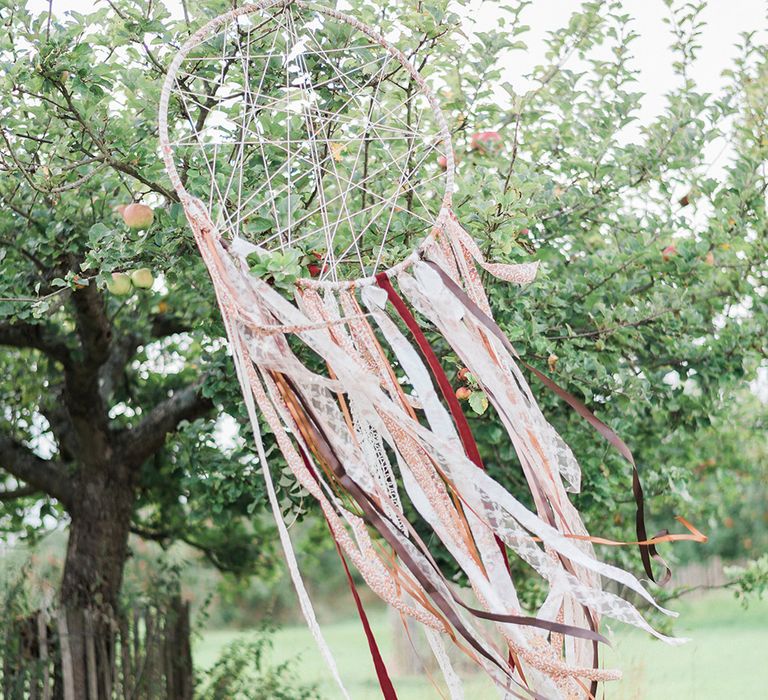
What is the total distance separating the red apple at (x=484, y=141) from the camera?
2963 millimetres

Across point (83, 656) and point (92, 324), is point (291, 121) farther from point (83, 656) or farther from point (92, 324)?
point (83, 656)

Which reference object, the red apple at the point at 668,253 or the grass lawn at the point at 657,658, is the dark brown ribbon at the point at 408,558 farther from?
the grass lawn at the point at 657,658

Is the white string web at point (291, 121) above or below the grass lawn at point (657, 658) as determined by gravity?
above

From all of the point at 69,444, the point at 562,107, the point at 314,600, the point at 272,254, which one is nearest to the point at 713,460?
the point at 562,107

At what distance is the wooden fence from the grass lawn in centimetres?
75

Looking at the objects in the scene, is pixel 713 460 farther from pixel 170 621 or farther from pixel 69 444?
pixel 69 444

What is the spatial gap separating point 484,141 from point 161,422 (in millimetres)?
1593

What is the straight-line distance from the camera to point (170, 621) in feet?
13.1

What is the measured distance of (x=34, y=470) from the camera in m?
3.74

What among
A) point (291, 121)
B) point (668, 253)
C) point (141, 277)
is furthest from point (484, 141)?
point (141, 277)

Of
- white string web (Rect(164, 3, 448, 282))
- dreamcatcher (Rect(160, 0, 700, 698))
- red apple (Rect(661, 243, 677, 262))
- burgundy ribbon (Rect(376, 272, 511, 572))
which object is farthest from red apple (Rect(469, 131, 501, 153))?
burgundy ribbon (Rect(376, 272, 511, 572))

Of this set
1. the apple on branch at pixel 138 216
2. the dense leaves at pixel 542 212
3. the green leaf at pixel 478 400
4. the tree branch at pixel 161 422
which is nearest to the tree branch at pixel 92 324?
the dense leaves at pixel 542 212

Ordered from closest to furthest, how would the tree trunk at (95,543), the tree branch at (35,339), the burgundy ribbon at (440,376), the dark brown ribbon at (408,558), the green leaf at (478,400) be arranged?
the dark brown ribbon at (408,558), the burgundy ribbon at (440,376), the green leaf at (478,400), the tree branch at (35,339), the tree trunk at (95,543)

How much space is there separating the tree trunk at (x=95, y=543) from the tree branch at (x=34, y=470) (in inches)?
3.2
